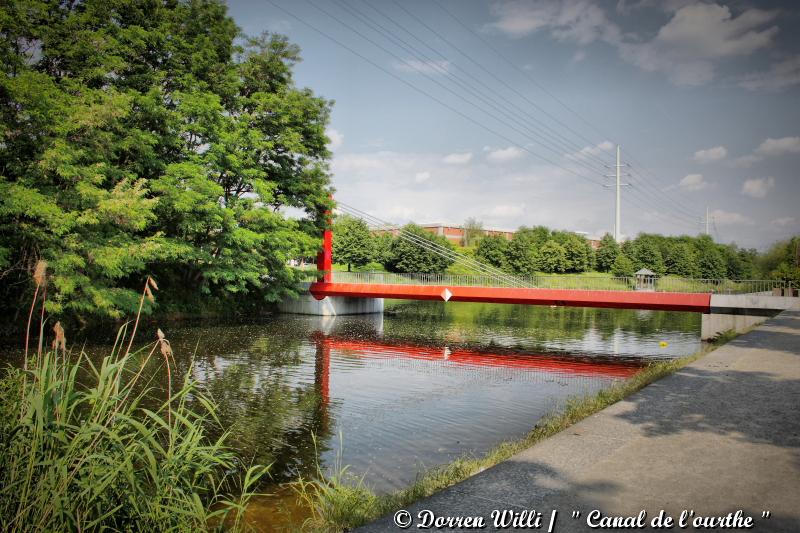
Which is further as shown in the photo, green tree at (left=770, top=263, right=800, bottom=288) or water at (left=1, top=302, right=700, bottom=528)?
green tree at (left=770, top=263, right=800, bottom=288)

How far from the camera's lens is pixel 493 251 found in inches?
2014

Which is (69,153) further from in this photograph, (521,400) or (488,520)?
(488,520)

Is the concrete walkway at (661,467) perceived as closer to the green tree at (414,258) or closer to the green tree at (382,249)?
the green tree at (414,258)

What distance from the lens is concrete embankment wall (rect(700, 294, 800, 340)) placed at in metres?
18.1

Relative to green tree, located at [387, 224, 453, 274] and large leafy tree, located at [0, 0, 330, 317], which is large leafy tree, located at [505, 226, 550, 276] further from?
large leafy tree, located at [0, 0, 330, 317]

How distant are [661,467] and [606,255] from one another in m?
54.2

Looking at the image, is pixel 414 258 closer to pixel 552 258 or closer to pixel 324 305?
pixel 552 258

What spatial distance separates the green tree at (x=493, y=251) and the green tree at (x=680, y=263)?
777 inches

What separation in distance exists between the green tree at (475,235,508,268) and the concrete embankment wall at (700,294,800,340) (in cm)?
3207

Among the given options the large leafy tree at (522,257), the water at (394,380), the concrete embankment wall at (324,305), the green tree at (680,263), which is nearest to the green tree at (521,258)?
the large leafy tree at (522,257)

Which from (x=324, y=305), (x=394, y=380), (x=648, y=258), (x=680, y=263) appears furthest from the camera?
(x=680, y=263)

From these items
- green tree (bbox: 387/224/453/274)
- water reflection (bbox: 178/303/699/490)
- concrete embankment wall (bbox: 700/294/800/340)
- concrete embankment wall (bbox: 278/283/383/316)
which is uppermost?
green tree (bbox: 387/224/453/274)

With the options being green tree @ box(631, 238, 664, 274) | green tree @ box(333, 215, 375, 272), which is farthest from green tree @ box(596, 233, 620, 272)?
green tree @ box(333, 215, 375, 272)

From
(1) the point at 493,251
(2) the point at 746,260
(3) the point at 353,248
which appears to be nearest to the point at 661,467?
(3) the point at 353,248
